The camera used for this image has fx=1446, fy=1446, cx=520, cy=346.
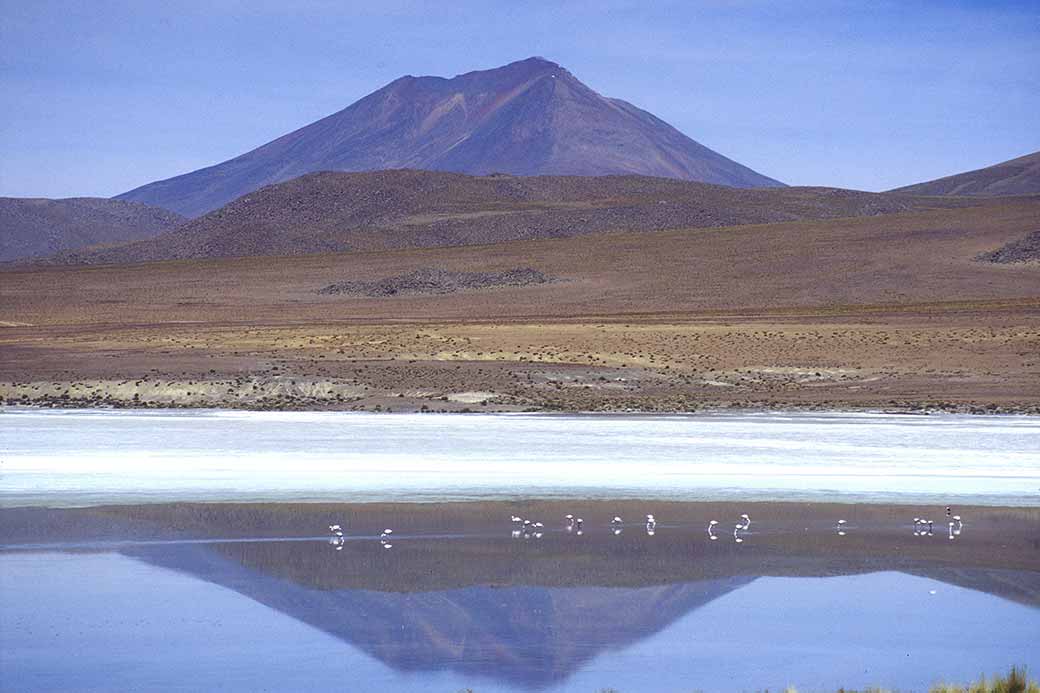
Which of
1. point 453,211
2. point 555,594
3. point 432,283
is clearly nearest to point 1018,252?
point 432,283

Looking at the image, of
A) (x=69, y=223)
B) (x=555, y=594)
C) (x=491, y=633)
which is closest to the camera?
(x=491, y=633)

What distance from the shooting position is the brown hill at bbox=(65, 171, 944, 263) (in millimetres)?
95812

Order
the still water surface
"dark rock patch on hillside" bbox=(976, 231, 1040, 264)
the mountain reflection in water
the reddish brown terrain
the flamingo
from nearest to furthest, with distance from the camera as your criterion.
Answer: the still water surface → the mountain reflection in water → the flamingo → the reddish brown terrain → "dark rock patch on hillside" bbox=(976, 231, 1040, 264)

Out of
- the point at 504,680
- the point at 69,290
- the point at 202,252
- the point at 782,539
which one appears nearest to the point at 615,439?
the point at 782,539

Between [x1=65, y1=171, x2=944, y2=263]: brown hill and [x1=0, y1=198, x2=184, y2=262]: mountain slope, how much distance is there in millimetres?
63822

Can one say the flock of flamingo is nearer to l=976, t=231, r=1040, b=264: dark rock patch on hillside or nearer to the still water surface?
the still water surface

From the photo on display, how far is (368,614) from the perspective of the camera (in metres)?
10.5

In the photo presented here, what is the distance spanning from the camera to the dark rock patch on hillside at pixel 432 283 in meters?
64.0

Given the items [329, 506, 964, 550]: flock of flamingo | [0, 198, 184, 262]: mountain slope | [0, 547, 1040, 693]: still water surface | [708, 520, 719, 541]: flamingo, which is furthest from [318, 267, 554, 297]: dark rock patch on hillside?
[0, 198, 184, 262]: mountain slope

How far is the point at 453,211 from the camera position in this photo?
347 feet

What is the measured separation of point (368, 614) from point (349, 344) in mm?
28682

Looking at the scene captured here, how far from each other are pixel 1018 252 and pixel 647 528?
55.4 m

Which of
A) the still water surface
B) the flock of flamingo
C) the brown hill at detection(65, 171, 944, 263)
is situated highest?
the brown hill at detection(65, 171, 944, 263)

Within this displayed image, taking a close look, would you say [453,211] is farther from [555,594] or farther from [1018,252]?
[555,594]
